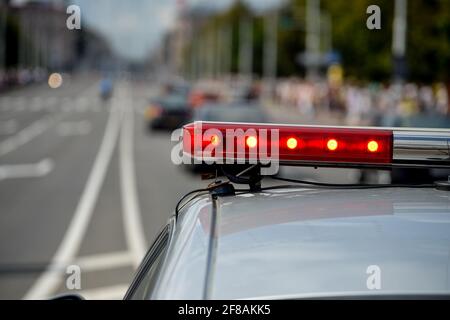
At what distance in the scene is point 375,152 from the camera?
2830 millimetres

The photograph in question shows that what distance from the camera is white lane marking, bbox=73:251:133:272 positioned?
12.8m

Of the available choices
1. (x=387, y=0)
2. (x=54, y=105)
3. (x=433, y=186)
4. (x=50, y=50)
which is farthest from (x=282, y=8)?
(x=433, y=186)

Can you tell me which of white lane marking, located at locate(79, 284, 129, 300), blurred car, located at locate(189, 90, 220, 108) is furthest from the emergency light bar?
blurred car, located at locate(189, 90, 220, 108)

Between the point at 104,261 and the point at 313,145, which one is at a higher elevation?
the point at 313,145

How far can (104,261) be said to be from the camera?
13242 mm

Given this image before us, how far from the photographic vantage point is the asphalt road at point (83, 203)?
1231cm

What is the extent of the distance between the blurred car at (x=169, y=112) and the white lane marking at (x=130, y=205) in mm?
2003

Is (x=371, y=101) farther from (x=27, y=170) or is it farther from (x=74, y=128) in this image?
(x=27, y=170)

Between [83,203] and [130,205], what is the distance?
86 centimetres

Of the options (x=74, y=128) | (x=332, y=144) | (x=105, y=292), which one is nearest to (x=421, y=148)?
(x=332, y=144)

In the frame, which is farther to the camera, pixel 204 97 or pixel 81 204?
pixel 204 97

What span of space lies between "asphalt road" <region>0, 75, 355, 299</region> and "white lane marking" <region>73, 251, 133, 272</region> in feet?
0.04

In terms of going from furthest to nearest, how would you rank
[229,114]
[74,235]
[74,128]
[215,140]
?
[74,128]
[229,114]
[74,235]
[215,140]

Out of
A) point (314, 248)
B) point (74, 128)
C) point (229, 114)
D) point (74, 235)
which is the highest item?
point (314, 248)
